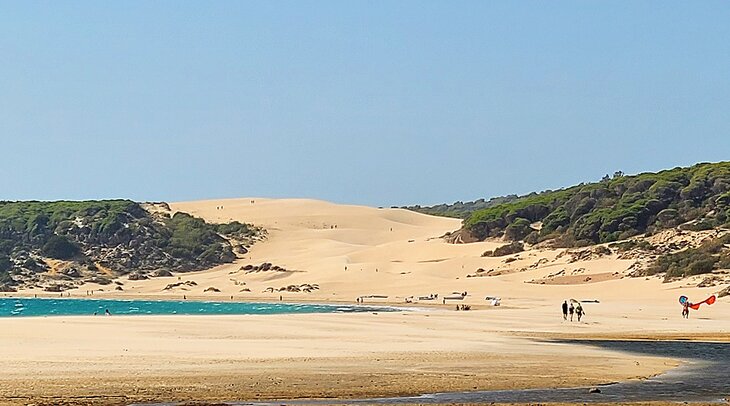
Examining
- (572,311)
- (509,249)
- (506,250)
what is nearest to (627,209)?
(509,249)

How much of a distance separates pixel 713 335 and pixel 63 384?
2510 cm

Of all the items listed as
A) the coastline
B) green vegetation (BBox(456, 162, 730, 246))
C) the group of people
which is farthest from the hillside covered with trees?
the coastline

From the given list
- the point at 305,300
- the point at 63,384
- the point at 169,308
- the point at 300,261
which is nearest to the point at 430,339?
the point at 63,384

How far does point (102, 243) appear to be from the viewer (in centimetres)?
11200

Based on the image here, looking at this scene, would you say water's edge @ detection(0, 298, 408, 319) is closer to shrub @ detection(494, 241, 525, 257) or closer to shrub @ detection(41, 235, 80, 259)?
shrub @ detection(41, 235, 80, 259)

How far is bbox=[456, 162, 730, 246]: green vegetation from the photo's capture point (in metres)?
84.4

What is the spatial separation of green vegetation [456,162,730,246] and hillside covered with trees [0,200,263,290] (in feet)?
99.1

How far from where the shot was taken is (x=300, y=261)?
107 metres

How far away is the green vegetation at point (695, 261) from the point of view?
66562mm

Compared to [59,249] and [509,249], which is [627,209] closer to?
[509,249]

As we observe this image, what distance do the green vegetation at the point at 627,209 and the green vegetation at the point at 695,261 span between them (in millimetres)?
9180

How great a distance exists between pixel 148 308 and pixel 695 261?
3332 cm

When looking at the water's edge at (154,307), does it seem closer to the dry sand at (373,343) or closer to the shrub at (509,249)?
the dry sand at (373,343)

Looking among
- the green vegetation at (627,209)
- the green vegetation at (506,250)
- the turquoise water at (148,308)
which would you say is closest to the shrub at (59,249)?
the turquoise water at (148,308)
